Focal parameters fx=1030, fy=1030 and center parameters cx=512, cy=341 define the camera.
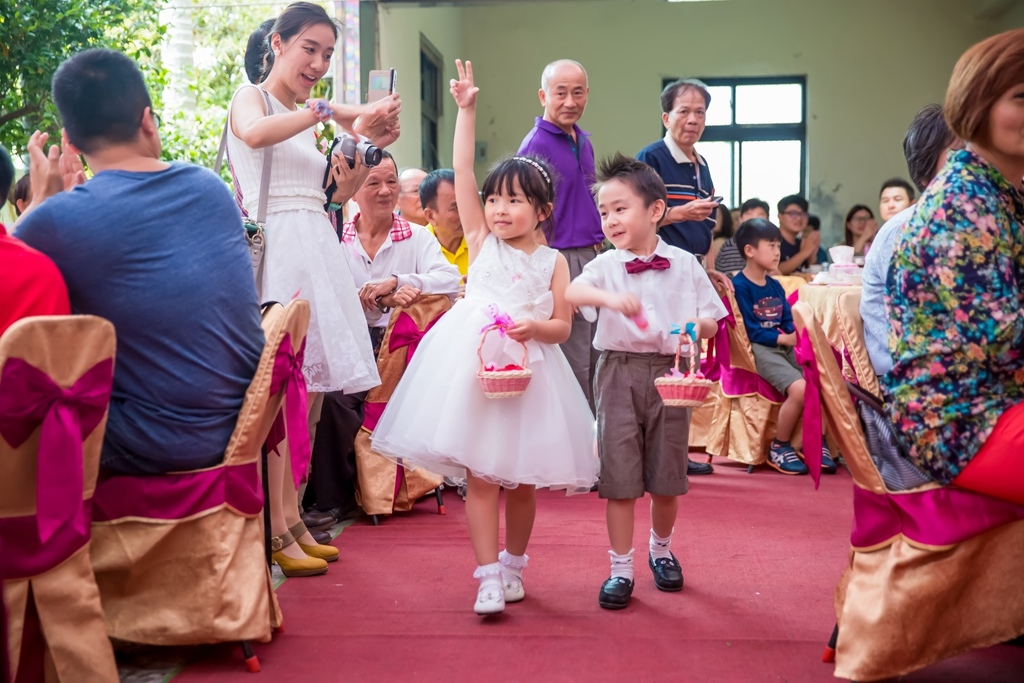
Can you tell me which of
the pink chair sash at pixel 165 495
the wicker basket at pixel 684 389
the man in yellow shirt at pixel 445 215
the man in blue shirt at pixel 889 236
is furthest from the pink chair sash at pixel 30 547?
the man in yellow shirt at pixel 445 215

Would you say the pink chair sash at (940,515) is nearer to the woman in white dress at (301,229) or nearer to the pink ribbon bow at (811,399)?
the pink ribbon bow at (811,399)

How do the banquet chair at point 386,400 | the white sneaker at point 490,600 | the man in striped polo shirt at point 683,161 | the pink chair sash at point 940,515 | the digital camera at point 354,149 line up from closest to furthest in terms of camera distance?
the pink chair sash at point 940,515
the white sneaker at point 490,600
the digital camera at point 354,149
the banquet chair at point 386,400
the man in striped polo shirt at point 683,161

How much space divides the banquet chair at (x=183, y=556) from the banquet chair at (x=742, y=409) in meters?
3.16

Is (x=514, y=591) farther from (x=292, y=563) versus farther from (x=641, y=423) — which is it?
(x=292, y=563)

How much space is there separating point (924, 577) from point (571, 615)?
37.4 inches

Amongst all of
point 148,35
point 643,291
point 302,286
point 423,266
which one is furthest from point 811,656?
point 148,35

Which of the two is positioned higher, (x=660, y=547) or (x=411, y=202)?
(x=411, y=202)

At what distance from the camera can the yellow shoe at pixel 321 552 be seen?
10.1 feet

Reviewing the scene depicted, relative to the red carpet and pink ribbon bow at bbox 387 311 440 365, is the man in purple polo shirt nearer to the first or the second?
pink ribbon bow at bbox 387 311 440 365

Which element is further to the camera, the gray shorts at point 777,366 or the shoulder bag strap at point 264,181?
the gray shorts at point 777,366

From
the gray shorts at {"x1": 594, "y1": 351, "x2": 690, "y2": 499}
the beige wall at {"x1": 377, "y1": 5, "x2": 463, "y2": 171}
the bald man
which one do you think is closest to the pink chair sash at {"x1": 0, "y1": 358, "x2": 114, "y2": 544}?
the gray shorts at {"x1": 594, "y1": 351, "x2": 690, "y2": 499}

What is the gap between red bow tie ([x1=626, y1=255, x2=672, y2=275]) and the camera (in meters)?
2.74

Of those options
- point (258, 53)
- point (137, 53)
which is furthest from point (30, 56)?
point (258, 53)

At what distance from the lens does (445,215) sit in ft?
15.1
